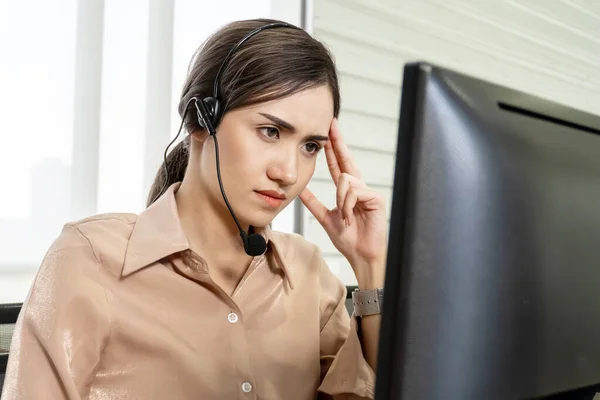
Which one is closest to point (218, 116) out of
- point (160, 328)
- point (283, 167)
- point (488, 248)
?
point (283, 167)

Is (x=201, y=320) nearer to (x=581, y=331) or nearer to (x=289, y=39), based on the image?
(x=289, y=39)

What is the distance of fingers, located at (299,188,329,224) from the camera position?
138 cm

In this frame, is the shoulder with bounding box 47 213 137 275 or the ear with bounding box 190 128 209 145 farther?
the ear with bounding box 190 128 209 145

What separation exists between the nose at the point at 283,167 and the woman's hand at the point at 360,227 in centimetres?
20

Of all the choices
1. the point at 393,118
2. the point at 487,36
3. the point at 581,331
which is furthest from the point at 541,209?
the point at 487,36

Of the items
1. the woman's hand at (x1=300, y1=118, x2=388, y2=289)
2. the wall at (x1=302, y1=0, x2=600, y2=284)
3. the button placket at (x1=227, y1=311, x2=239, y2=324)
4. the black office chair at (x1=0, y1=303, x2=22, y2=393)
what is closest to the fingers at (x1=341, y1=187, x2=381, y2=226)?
the woman's hand at (x1=300, y1=118, x2=388, y2=289)

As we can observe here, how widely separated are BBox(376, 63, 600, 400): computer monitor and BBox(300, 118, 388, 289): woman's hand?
0.73 m

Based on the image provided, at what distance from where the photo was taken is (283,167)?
1.11 metres

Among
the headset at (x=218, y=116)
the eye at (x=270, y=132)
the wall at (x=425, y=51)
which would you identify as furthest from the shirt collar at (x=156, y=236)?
the wall at (x=425, y=51)

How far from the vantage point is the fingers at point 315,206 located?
1.38 metres

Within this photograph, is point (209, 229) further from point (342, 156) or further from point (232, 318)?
point (342, 156)

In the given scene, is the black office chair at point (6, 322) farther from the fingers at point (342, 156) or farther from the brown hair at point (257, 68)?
the fingers at point (342, 156)

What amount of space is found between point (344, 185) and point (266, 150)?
251 millimetres

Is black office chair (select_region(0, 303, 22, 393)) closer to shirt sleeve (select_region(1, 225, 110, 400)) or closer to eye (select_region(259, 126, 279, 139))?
shirt sleeve (select_region(1, 225, 110, 400))
